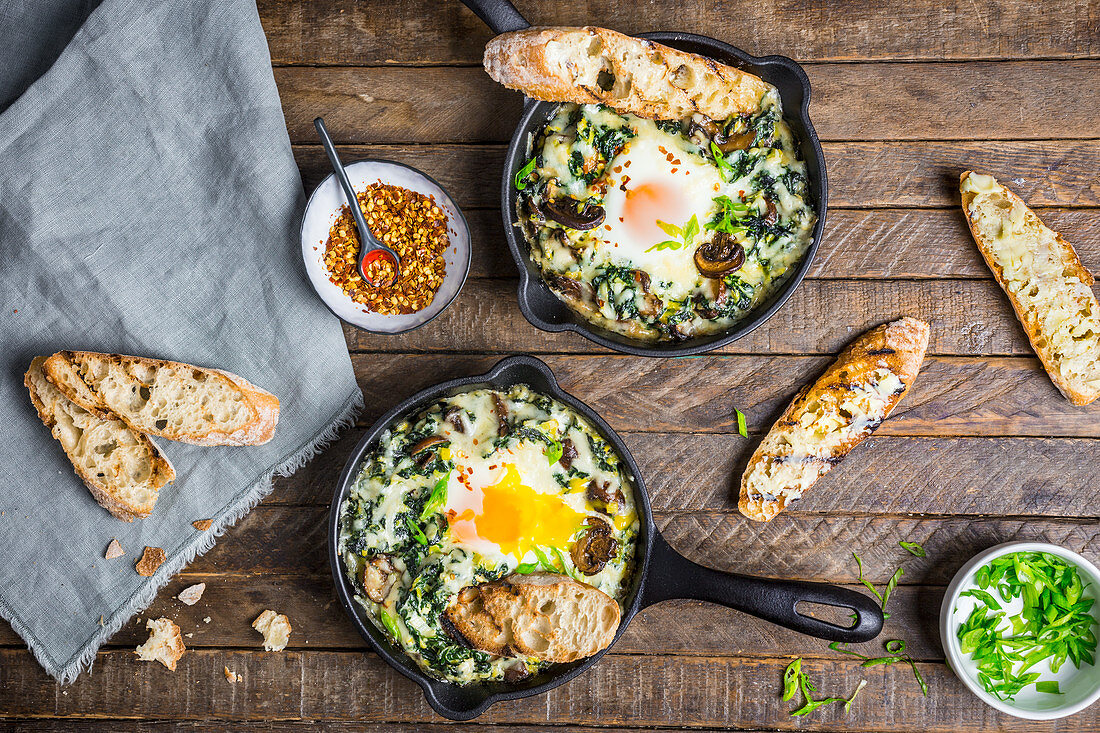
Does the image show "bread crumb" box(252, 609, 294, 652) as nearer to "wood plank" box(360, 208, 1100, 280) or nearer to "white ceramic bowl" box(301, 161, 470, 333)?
"white ceramic bowl" box(301, 161, 470, 333)

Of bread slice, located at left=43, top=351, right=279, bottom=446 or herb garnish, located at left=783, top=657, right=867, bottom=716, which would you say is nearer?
bread slice, located at left=43, top=351, right=279, bottom=446

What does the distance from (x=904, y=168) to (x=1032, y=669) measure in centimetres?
210

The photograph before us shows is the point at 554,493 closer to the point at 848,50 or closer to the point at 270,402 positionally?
the point at 270,402

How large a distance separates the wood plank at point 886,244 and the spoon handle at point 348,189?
442 mm

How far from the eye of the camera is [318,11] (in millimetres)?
3145

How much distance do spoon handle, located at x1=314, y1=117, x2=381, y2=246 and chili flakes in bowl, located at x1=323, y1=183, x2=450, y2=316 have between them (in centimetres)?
6

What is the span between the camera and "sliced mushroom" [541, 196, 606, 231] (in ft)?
9.07

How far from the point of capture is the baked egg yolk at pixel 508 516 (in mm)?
2732

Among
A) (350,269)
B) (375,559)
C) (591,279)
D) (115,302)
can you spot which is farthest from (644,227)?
(115,302)

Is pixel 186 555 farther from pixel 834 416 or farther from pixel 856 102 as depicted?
pixel 856 102

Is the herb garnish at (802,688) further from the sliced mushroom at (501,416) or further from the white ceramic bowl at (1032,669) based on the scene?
the sliced mushroom at (501,416)

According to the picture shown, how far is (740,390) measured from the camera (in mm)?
3168

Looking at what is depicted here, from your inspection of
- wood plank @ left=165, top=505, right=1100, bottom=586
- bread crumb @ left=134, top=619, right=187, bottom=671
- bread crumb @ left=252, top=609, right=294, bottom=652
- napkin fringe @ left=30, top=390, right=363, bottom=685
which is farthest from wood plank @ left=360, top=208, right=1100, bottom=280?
bread crumb @ left=134, top=619, right=187, bottom=671

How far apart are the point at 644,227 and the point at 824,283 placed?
89 cm
